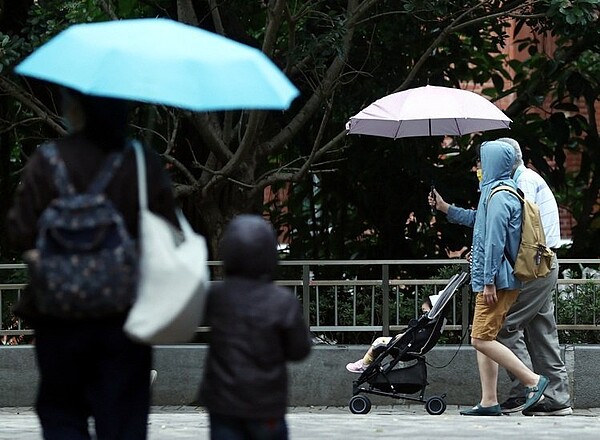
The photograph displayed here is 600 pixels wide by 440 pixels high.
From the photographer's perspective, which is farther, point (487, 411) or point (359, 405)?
point (359, 405)

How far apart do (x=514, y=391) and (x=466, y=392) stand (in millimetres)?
804

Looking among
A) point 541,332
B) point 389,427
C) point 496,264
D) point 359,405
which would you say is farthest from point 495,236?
point 359,405

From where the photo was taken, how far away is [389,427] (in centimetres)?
884

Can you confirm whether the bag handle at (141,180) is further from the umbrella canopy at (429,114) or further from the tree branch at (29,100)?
the tree branch at (29,100)

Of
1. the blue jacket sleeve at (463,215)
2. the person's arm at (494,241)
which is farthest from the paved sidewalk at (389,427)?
the blue jacket sleeve at (463,215)

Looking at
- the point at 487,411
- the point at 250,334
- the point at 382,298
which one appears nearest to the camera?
the point at 250,334

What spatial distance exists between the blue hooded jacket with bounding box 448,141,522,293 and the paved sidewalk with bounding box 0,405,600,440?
38.2 inches

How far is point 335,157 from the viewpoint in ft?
45.8

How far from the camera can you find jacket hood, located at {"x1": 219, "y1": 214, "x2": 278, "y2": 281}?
480 centimetres

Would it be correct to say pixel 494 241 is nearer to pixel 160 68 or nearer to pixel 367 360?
pixel 367 360

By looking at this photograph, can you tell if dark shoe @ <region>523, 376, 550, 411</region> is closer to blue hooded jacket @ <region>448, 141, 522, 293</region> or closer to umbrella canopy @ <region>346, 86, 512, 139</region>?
blue hooded jacket @ <region>448, 141, 522, 293</region>

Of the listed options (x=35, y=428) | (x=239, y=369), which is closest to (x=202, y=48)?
(x=239, y=369)

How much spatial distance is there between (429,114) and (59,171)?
647 cm

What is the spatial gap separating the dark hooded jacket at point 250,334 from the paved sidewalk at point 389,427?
11.2 feet
